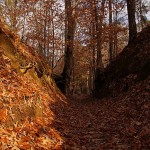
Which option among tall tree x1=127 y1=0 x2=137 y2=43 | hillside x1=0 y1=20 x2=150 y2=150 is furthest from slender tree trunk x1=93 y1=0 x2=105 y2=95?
hillside x1=0 y1=20 x2=150 y2=150

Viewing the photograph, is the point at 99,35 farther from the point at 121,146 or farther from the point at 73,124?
the point at 121,146

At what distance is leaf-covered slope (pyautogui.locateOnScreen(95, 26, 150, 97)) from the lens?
43.9 feet

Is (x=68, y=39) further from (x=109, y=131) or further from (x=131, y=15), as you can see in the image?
(x=109, y=131)

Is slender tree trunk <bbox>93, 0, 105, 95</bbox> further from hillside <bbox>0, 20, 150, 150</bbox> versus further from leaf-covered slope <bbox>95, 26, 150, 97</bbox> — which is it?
hillside <bbox>0, 20, 150, 150</bbox>

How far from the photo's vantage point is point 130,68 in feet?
48.2

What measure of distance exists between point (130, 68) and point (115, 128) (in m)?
7.19

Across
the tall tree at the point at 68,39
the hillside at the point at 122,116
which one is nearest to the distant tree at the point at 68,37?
the tall tree at the point at 68,39

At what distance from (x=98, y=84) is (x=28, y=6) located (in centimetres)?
1395

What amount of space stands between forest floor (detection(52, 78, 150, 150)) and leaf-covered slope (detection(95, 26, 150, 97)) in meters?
1.93

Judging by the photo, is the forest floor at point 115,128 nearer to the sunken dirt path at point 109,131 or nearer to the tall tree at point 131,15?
the sunken dirt path at point 109,131

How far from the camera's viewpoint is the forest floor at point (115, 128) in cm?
624

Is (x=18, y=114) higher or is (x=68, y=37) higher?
(x=68, y=37)

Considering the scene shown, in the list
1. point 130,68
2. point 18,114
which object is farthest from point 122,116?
point 130,68

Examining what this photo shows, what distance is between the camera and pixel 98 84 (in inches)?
771
